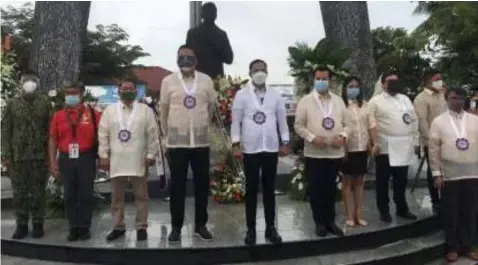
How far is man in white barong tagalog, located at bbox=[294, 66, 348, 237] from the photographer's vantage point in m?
5.62

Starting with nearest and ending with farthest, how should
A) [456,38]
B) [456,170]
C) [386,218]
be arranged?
[456,170] → [386,218] → [456,38]

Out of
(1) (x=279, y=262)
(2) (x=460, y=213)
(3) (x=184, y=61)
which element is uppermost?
(3) (x=184, y=61)

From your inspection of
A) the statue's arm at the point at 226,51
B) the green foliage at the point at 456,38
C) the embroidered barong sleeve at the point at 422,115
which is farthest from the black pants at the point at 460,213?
the green foliage at the point at 456,38

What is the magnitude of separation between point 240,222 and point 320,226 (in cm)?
104

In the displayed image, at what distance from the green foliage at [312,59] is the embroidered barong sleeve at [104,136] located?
2.48 metres

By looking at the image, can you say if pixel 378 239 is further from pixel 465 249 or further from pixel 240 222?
pixel 240 222

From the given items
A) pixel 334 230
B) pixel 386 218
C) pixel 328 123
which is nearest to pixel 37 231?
pixel 334 230

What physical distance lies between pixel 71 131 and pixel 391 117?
3.21 metres

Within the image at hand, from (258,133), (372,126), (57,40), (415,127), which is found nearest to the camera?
(258,133)

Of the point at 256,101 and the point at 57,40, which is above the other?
the point at 57,40

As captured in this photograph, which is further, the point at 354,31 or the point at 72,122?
the point at 354,31

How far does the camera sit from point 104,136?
554 cm

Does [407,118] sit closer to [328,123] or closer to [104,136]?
[328,123]

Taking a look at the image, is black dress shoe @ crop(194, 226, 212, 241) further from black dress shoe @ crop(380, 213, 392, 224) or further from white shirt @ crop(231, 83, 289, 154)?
black dress shoe @ crop(380, 213, 392, 224)
